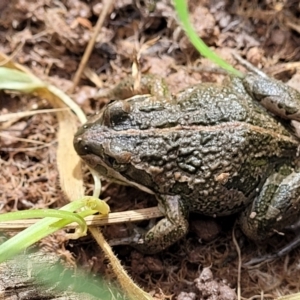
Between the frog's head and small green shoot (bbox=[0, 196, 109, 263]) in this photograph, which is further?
the frog's head

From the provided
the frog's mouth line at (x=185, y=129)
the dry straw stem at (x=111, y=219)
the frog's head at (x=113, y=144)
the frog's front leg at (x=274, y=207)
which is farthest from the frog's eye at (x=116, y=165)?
the frog's front leg at (x=274, y=207)

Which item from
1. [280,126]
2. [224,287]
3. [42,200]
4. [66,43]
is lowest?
[42,200]

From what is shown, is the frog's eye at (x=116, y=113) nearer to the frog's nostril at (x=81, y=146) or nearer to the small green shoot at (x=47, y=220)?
the frog's nostril at (x=81, y=146)

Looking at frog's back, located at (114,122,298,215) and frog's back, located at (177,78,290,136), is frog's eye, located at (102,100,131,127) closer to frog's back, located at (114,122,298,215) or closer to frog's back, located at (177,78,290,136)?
frog's back, located at (114,122,298,215)

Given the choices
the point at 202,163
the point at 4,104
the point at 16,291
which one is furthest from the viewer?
the point at 4,104

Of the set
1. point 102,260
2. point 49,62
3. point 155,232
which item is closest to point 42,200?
point 102,260

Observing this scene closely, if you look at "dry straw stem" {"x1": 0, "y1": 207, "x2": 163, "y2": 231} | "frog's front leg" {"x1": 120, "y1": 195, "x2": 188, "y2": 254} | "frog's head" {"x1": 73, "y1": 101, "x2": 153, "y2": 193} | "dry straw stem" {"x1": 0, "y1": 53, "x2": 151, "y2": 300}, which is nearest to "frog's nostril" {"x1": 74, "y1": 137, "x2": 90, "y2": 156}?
"frog's head" {"x1": 73, "y1": 101, "x2": 153, "y2": 193}

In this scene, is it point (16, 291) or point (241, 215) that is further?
point (241, 215)

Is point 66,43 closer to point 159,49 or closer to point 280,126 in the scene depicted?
point 159,49
